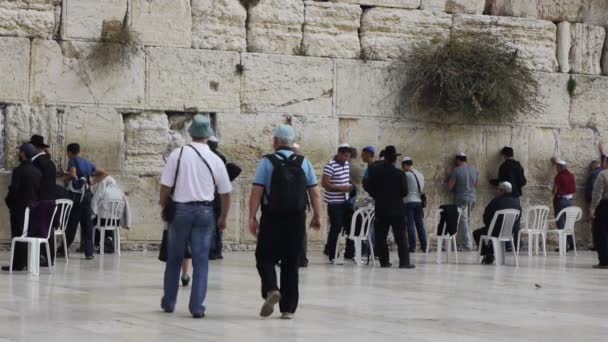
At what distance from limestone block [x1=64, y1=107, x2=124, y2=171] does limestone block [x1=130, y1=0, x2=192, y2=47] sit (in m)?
1.15

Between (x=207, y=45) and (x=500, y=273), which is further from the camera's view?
(x=207, y=45)

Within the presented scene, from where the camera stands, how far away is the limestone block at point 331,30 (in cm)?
1812

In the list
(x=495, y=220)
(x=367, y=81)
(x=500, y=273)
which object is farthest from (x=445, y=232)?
(x=367, y=81)

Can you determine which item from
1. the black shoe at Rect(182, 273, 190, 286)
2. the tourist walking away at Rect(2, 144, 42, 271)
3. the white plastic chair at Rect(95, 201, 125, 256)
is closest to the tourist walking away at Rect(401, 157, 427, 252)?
the white plastic chair at Rect(95, 201, 125, 256)

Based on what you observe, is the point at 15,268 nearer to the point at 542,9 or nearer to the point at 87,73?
the point at 87,73

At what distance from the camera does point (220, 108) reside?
17.5 m

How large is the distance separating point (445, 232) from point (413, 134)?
9.28 ft

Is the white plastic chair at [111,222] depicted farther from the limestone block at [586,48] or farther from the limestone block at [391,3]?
the limestone block at [586,48]

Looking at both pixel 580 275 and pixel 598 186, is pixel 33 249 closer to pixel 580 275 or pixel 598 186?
pixel 580 275

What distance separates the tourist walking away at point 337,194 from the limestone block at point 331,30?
2.84 m

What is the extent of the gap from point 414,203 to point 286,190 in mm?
8115

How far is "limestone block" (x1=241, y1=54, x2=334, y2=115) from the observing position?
1767 centimetres

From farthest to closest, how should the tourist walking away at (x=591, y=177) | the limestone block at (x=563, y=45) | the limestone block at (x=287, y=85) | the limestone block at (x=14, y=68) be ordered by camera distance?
1. the limestone block at (x=563, y=45)
2. the tourist walking away at (x=591, y=177)
3. the limestone block at (x=287, y=85)
4. the limestone block at (x=14, y=68)

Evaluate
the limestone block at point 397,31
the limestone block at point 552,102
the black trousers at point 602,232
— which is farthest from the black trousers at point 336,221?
the limestone block at point 552,102
